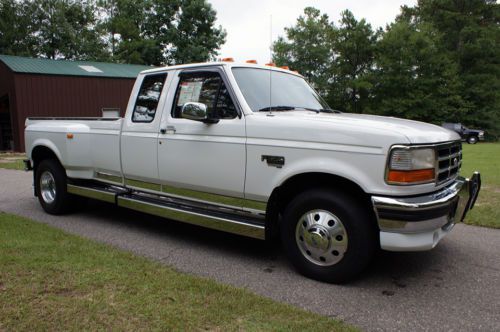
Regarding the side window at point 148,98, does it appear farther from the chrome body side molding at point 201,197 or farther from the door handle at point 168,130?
the chrome body side molding at point 201,197

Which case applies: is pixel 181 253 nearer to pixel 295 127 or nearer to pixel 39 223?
pixel 295 127

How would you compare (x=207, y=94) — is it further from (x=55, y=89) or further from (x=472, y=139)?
(x=472, y=139)

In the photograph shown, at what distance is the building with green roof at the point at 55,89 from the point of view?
21328mm

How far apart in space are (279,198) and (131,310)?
66.2 inches

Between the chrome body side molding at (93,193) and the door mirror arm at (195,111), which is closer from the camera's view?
the door mirror arm at (195,111)

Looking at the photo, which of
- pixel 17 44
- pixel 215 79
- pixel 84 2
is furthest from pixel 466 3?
pixel 215 79

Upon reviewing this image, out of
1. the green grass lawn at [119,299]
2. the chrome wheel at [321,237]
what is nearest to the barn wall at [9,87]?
the green grass lawn at [119,299]

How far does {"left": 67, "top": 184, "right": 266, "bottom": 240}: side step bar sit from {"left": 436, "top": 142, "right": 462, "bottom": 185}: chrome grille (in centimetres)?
167

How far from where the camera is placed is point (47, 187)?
6.57 meters

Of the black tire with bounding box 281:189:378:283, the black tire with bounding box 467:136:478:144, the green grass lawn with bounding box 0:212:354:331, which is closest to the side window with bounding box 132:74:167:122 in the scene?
the green grass lawn with bounding box 0:212:354:331

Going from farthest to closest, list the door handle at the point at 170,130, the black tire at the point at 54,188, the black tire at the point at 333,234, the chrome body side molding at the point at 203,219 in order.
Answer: the black tire at the point at 54,188, the door handle at the point at 170,130, the chrome body side molding at the point at 203,219, the black tire at the point at 333,234

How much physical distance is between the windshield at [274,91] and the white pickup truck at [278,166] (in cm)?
2

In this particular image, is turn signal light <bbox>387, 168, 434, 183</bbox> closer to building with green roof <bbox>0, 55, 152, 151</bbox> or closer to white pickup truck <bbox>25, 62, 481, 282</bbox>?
white pickup truck <bbox>25, 62, 481, 282</bbox>

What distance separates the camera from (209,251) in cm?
475
